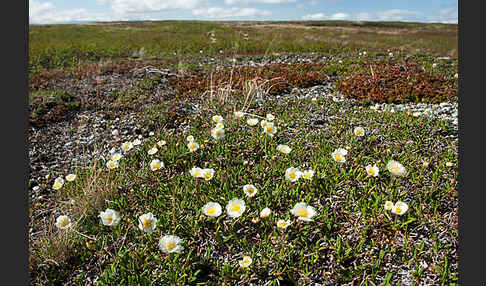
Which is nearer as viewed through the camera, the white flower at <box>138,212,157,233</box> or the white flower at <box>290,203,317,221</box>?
the white flower at <box>138,212,157,233</box>

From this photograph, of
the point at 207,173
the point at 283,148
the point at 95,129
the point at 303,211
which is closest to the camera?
the point at 303,211

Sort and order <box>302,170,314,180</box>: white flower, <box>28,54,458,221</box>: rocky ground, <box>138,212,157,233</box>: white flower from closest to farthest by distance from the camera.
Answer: <box>138,212,157,233</box>: white flower, <box>302,170,314,180</box>: white flower, <box>28,54,458,221</box>: rocky ground

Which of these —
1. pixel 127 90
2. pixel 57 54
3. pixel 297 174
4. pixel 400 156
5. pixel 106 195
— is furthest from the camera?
pixel 57 54

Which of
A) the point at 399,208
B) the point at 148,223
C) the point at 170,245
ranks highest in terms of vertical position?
the point at 399,208

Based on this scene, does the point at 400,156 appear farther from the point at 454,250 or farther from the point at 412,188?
the point at 454,250

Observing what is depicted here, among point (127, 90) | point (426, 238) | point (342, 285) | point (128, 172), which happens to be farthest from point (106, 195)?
point (127, 90)

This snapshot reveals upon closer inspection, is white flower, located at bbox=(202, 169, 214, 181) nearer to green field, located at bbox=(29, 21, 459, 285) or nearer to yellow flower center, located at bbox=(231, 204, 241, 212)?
green field, located at bbox=(29, 21, 459, 285)

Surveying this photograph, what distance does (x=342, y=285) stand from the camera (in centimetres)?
243

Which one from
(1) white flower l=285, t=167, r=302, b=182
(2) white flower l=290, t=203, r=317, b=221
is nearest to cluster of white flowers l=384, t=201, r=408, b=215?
(2) white flower l=290, t=203, r=317, b=221

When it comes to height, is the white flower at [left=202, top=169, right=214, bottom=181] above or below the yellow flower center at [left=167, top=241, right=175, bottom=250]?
above

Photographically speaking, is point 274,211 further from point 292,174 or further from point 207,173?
point 207,173

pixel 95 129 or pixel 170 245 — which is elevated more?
pixel 95 129

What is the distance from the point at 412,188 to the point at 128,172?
376cm

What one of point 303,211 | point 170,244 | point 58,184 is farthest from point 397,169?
point 58,184
